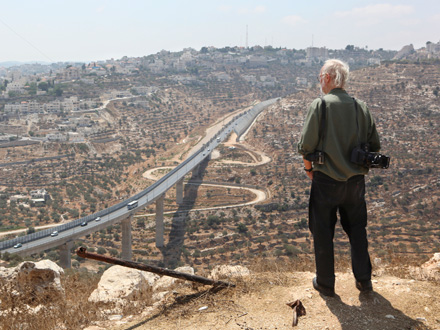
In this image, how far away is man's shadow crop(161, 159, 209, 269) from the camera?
1029 inches

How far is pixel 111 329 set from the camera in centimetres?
353

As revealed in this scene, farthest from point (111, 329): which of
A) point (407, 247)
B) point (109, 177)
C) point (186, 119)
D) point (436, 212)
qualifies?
point (186, 119)

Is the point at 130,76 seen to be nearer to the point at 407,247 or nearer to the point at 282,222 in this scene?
the point at 282,222

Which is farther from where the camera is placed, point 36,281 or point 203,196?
point 203,196

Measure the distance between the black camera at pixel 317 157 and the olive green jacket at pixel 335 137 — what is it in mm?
28

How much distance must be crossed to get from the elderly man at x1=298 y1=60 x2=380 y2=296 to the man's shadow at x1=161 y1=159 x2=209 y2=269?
2023 cm

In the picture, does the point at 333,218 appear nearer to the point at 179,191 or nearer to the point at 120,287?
the point at 120,287

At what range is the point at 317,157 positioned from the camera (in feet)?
11.5

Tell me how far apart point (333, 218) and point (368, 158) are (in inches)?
25.4

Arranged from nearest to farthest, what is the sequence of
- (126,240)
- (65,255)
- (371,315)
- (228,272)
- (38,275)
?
1. (371,315)
2. (228,272)
3. (38,275)
4. (65,255)
5. (126,240)

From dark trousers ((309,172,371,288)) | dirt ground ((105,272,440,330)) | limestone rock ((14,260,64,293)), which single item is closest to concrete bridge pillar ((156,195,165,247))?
limestone rock ((14,260,64,293))

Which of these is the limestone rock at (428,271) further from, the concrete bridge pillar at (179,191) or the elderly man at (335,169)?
the concrete bridge pillar at (179,191)

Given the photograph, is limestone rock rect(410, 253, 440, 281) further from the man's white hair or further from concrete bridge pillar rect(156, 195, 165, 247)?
concrete bridge pillar rect(156, 195, 165, 247)

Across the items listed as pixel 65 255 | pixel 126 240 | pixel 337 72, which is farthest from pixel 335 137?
pixel 126 240
